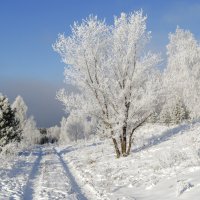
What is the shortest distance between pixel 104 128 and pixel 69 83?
356 centimetres

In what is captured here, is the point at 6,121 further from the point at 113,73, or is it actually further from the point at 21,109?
the point at 21,109

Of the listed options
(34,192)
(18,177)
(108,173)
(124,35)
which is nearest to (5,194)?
(34,192)

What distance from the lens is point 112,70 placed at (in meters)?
23.2

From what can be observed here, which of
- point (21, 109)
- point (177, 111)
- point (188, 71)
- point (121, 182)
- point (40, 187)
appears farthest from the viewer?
point (21, 109)

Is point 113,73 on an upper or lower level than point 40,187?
upper

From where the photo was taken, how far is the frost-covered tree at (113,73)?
2306 cm

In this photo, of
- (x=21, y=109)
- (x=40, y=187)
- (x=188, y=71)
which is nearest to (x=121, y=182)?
(x=40, y=187)

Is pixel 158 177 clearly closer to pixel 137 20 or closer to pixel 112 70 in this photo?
pixel 112 70

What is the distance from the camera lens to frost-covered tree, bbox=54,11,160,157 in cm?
2306

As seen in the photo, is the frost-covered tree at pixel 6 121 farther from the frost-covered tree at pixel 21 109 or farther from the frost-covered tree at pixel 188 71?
the frost-covered tree at pixel 21 109

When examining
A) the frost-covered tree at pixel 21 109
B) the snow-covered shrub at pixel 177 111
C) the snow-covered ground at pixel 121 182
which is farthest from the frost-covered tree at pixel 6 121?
the frost-covered tree at pixel 21 109

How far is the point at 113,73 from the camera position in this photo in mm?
23328

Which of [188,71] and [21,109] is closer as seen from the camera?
[188,71]

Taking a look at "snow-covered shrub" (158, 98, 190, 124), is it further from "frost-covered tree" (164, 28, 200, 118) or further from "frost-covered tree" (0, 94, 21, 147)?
"frost-covered tree" (0, 94, 21, 147)
